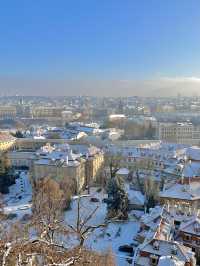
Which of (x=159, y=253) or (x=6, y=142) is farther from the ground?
(x=6, y=142)

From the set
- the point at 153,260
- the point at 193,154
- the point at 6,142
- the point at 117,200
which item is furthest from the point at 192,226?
the point at 6,142

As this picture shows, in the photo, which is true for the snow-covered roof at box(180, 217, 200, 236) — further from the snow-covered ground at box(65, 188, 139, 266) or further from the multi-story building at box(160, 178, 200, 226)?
the snow-covered ground at box(65, 188, 139, 266)

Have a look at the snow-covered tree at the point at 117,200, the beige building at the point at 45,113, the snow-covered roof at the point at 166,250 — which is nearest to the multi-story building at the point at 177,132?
the snow-covered tree at the point at 117,200

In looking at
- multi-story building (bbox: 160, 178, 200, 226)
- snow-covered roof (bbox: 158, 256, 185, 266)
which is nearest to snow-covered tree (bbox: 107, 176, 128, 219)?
multi-story building (bbox: 160, 178, 200, 226)

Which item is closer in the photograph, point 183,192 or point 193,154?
point 183,192

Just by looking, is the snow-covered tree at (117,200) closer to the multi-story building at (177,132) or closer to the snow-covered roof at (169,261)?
the snow-covered roof at (169,261)

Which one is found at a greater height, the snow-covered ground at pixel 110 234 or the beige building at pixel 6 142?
the beige building at pixel 6 142

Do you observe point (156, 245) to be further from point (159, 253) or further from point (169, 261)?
point (169, 261)

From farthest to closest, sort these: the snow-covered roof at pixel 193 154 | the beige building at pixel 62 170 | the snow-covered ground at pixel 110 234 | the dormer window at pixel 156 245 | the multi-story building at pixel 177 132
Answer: the multi-story building at pixel 177 132 → the snow-covered roof at pixel 193 154 → the beige building at pixel 62 170 → the snow-covered ground at pixel 110 234 → the dormer window at pixel 156 245
